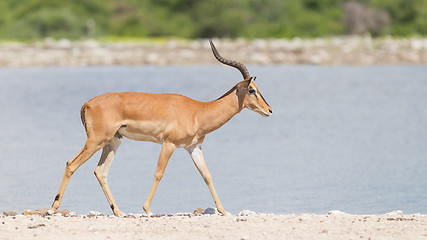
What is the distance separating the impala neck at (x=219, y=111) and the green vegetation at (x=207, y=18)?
49.7 metres

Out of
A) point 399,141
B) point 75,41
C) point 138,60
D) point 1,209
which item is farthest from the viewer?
point 75,41

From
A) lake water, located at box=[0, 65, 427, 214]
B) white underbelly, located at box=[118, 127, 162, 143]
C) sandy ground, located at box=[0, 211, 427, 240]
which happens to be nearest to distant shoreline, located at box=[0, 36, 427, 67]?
lake water, located at box=[0, 65, 427, 214]

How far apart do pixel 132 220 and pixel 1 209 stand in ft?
11.9

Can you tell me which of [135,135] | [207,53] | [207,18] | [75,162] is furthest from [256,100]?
[207,18]

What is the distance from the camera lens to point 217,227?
31.3ft

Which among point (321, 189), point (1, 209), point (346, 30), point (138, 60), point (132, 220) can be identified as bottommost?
point (132, 220)

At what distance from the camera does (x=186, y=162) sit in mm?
18266

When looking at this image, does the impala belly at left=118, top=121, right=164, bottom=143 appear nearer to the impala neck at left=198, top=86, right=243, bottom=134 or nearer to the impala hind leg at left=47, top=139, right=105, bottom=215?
the impala hind leg at left=47, top=139, right=105, bottom=215

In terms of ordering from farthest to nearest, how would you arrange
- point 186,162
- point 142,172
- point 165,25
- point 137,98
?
point 165,25 < point 186,162 < point 142,172 < point 137,98

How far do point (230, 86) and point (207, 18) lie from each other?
94.1 ft

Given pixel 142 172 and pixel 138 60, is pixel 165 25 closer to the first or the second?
pixel 138 60

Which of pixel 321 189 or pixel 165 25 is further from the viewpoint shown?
pixel 165 25

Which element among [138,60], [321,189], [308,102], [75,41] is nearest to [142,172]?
[321,189]

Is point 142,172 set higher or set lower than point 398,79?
lower
